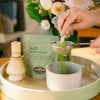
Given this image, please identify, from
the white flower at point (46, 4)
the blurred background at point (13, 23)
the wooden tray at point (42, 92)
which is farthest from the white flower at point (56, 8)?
the blurred background at point (13, 23)

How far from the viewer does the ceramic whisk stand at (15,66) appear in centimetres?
83

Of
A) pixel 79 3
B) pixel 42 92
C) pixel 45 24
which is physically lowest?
pixel 42 92

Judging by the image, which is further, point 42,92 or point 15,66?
point 15,66

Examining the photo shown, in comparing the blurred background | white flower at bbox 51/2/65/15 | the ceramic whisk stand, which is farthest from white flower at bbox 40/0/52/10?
the blurred background

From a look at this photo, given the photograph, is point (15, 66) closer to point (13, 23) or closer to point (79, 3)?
point (79, 3)

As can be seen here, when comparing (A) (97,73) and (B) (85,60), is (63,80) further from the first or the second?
(B) (85,60)

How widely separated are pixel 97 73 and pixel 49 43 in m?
0.29

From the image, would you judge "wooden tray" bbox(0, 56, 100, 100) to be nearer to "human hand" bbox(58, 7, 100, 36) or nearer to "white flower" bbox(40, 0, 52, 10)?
"human hand" bbox(58, 7, 100, 36)

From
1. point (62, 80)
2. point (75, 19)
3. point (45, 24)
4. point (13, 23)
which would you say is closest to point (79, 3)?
point (75, 19)

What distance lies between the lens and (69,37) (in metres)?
0.95

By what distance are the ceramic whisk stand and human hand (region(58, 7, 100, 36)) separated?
9.2 inches

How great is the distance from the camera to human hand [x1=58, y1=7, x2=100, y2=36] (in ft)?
2.48

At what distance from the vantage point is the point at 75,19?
814 mm

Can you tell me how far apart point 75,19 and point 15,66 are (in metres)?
0.36
